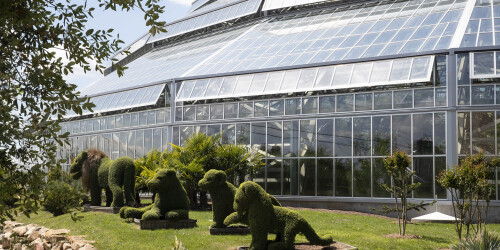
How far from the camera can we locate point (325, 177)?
82.1 feet

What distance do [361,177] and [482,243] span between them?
11386 mm

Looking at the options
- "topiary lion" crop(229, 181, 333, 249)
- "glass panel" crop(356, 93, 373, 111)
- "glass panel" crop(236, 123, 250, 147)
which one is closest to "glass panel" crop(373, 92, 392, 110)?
"glass panel" crop(356, 93, 373, 111)

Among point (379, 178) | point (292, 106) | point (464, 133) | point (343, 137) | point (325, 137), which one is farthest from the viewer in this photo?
point (292, 106)

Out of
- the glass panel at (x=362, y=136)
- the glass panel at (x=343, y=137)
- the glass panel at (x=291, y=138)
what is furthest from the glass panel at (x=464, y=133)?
the glass panel at (x=291, y=138)

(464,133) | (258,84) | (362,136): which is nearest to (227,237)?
(362,136)

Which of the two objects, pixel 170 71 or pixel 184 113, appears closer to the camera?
pixel 184 113

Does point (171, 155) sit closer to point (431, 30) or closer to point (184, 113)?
point (184, 113)

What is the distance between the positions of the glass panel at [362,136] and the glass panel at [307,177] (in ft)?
7.04

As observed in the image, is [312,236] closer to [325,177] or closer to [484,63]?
[325,177]

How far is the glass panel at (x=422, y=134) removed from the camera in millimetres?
22766

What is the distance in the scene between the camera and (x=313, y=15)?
36.3 meters

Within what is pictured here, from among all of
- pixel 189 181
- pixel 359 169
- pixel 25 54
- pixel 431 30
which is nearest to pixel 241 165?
pixel 189 181

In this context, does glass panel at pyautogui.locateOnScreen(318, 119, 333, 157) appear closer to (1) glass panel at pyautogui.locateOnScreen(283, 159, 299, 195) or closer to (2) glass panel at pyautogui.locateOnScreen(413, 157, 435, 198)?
(1) glass panel at pyautogui.locateOnScreen(283, 159, 299, 195)

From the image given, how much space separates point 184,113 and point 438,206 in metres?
13.6
